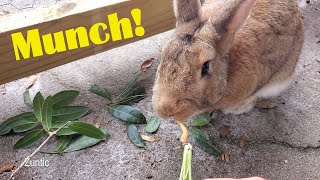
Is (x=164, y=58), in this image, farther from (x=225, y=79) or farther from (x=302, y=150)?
(x=302, y=150)

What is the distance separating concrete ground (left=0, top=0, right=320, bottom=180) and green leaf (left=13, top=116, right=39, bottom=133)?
6 centimetres

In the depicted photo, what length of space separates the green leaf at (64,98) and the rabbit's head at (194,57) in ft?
2.12

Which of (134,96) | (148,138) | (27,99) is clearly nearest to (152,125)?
(148,138)

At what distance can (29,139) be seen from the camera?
210 centimetres

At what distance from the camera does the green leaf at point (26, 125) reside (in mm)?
2156

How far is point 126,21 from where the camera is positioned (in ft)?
7.64

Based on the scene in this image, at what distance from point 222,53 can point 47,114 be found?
907 millimetres

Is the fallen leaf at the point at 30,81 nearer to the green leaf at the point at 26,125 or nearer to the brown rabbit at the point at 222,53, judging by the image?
the green leaf at the point at 26,125

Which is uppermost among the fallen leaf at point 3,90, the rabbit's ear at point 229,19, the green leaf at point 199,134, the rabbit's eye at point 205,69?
the rabbit's ear at point 229,19

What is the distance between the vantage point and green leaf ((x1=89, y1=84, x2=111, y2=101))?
2.37 metres

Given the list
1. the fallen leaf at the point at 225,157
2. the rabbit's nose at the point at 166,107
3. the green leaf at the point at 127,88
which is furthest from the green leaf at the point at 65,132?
the fallen leaf at the point at 225,157

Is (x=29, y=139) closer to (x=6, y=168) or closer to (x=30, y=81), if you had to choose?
(x=6, y=168)

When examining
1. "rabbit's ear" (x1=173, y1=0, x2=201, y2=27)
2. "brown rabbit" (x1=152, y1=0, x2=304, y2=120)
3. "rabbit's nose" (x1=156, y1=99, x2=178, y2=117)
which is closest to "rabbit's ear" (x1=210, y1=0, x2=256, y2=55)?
"brown rabbit" (x1=152, y1=0, x2=304, y2=120)
